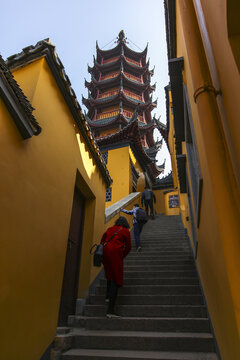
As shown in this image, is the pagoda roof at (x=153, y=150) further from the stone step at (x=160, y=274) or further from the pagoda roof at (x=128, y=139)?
the stone step at (x=160, y=274)

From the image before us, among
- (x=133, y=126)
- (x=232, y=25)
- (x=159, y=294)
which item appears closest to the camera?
(x=232, y=25)

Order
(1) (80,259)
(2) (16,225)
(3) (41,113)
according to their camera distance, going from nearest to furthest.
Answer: (2) (16,225) < (3) (41,113) < (1) (80,259)

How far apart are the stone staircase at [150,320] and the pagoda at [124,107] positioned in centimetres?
797

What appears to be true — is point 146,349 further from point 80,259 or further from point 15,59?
point 15,59

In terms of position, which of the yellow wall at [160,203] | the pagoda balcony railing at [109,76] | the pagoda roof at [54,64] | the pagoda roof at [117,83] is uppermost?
the pagoda balcony railing at [109,76]

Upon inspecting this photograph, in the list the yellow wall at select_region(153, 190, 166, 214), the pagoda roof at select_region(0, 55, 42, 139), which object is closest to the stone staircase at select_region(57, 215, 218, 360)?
the pagoda roof at select_region(0, 55, 42, 139)

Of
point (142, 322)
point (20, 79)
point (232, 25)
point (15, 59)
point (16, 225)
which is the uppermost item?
point (15, 59)

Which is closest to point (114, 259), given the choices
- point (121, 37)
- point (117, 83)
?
point (117, 83)

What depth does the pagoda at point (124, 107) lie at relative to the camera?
46.3 feet

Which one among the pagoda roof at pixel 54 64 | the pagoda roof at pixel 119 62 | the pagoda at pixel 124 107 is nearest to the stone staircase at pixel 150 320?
the pagoda roof at pixel 54 64

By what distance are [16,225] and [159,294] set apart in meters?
2.83

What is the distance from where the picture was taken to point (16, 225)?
2.62 m

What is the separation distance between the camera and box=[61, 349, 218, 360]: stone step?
2.64 meters

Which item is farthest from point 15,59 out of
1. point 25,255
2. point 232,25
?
point 232,25
